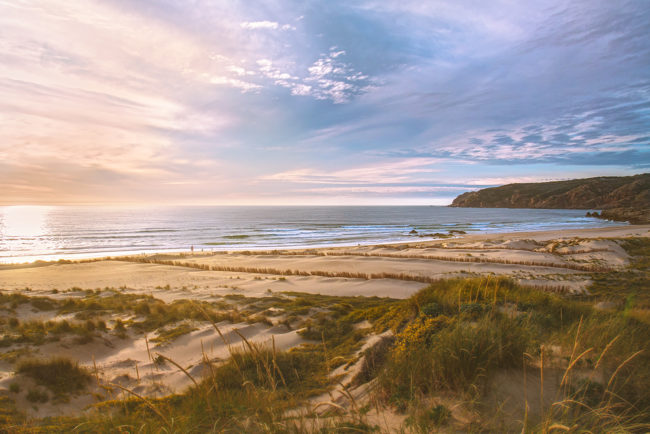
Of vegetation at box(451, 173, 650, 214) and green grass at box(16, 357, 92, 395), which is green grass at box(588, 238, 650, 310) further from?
vegetation at box(451, 173, 650, 214)

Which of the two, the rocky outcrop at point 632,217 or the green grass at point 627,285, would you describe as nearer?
the green grass at point 627,285

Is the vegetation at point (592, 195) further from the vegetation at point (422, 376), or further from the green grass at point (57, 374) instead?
the green grass at point (57, 374)

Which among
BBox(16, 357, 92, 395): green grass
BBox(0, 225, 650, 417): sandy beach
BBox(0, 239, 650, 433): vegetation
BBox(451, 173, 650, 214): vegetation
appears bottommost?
BBox(0, 225, 650, 417): sandy beach

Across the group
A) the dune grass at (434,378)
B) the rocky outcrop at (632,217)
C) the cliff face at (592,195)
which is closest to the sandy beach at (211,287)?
the dune grass at (434,378)

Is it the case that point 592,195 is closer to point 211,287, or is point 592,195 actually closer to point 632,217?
point 632,217

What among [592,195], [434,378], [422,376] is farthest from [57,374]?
[592,195]

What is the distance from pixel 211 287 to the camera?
56.3 ft

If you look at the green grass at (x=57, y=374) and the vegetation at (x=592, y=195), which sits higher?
the vegetation at (x=592, y=195)

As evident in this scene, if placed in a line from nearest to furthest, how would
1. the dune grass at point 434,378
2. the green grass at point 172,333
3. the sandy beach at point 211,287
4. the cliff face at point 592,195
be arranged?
the dune grass at point 434,378, the sandy beach at point 211,287, the green grass at point 172,333, the cliff face at point 592,195

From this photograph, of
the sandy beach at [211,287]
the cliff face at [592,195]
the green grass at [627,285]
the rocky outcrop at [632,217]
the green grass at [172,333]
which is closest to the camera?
the sandy beach at [211,287]

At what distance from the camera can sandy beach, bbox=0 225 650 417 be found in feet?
22.5

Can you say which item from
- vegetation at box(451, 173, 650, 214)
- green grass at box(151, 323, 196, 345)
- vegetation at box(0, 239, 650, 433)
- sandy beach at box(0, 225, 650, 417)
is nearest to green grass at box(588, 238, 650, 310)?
sandy beach at box(0, 225, 650, 417)

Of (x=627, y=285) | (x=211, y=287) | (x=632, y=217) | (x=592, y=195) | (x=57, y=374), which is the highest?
(x=592, y=195)

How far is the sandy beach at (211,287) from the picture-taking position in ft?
22.5
